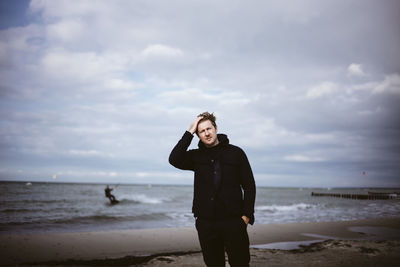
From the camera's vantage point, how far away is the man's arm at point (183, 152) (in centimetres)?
311

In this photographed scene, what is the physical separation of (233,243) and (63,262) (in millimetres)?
6416

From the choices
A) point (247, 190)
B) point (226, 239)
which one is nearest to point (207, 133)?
point (247, 190)

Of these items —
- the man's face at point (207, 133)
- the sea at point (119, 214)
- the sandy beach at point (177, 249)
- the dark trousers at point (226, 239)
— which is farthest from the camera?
the sea at point (119, 214)

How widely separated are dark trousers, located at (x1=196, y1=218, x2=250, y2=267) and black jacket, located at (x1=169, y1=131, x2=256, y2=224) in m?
0.09

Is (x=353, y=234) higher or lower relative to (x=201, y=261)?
lower

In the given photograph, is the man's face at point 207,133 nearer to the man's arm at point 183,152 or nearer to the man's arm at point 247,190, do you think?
the man's arm at point 183,152

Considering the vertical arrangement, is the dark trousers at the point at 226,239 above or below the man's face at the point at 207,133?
below

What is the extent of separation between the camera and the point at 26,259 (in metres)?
7.52

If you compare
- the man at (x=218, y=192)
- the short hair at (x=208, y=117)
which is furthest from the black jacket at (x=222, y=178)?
the short hair at (x=208, y=117)

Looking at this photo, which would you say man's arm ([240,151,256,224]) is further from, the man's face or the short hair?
the short hair

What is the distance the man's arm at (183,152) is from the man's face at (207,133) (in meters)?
0.09

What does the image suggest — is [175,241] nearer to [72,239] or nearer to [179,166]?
[72,239]

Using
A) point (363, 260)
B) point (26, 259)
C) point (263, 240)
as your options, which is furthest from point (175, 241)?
point (363, 260)

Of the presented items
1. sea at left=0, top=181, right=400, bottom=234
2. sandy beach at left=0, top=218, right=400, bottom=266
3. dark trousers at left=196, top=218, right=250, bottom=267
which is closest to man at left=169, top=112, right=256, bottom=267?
dark trousers at left=196, top=218, right=250, bottom=267
